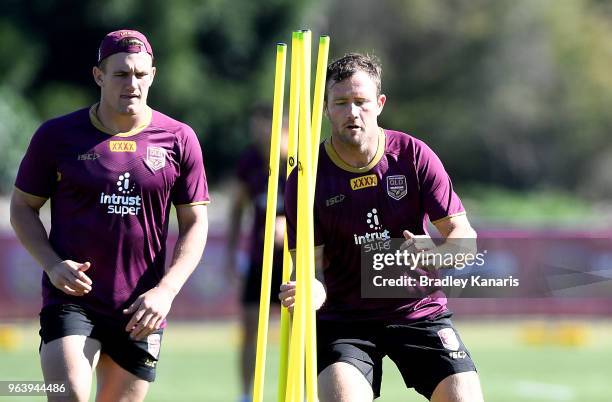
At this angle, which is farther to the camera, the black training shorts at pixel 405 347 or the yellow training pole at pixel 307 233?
the black training shorts at pixel 405 347

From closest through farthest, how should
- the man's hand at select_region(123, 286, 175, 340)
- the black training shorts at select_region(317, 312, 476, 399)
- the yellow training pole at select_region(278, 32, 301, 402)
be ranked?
the yellow training pole at select_region(278, 32, 301, 402), the man's hand at select_region(123, 286, 175, 340), the black training shorts at select_region(317, 312, 476, 399)

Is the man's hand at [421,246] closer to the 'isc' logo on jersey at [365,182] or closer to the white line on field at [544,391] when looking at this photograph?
the 'isc' logo on jersey at [365,182]

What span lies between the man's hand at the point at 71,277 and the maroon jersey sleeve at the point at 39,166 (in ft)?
1.63

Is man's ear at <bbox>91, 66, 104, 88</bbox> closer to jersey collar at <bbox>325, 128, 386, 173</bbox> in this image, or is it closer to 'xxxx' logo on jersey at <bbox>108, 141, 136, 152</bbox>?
'xxxx' logo on jersey at <bbox>108, 141, 136, 152</bbox>

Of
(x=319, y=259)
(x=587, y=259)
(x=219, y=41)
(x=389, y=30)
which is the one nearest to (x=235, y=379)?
(x=319, y=259)

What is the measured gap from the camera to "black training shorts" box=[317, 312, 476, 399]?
6645 mm

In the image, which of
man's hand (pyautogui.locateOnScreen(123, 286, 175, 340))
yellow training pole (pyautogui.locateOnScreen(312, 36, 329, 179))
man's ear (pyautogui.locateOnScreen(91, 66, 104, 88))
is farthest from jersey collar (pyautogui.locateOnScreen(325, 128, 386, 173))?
man's ear (pyautogui.locateOnScreen(91, 66, 104, 88))

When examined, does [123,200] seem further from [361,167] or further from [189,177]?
[361,167]

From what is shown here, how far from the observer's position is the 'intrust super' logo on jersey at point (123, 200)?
21.8 ft

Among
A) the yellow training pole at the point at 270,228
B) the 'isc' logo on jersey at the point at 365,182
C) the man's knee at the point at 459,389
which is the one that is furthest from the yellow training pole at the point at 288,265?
the man's knee at the point at 459,389

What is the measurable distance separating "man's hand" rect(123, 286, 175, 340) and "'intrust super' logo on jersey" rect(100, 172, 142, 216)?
0.45 metres

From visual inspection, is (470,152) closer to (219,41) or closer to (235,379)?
(219,41)

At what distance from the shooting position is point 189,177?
22.6ft

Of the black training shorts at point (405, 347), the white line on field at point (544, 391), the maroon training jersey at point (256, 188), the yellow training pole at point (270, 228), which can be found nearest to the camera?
the yellow training pole at point (270, 228)
